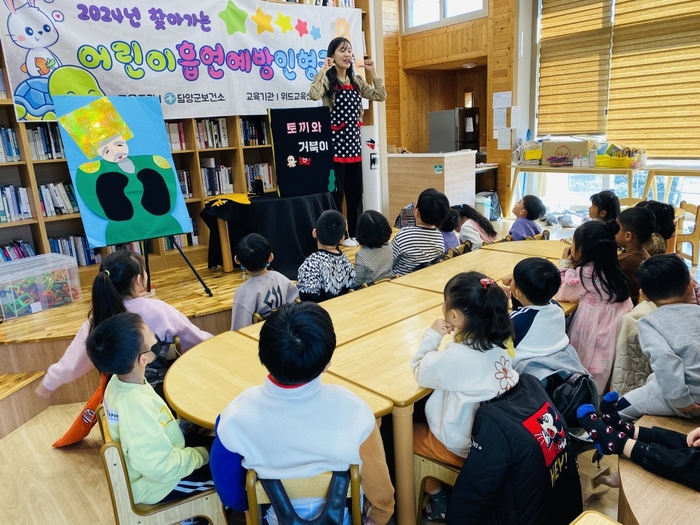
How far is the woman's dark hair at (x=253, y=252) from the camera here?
7.42 feet

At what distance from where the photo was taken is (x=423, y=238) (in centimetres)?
291

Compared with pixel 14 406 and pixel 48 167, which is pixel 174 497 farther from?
pixel 48 167

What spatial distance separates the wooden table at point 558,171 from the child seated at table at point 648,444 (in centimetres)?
457

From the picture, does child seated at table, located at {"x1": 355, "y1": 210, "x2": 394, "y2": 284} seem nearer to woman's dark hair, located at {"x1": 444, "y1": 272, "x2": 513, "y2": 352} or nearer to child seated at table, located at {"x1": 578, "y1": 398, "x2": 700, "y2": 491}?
woman's dark hair, located at {"x1": 444, "y1": 272, "x2": 513, "y2": 352}

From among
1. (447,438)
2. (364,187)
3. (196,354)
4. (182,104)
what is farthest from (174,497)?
(364,187)

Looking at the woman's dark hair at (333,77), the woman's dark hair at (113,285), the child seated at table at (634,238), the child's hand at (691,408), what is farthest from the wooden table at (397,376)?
the woman's dark hair at (333,77)

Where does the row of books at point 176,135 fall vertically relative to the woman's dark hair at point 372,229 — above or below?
above

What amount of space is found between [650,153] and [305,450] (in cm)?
615

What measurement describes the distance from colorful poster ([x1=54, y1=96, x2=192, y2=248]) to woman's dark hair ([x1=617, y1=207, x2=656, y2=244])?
2.57m

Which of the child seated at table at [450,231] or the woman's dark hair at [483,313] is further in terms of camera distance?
the child seated at table at [450,231]

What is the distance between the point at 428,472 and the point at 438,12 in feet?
23.1

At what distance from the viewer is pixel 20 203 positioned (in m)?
3.56

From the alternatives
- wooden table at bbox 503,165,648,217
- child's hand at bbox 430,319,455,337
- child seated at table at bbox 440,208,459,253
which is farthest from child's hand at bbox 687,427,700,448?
wooden table at bbox 503,165,648,217

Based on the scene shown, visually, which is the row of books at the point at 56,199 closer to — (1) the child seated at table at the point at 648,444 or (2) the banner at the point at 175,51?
(2) the banner at the point at 175,51
